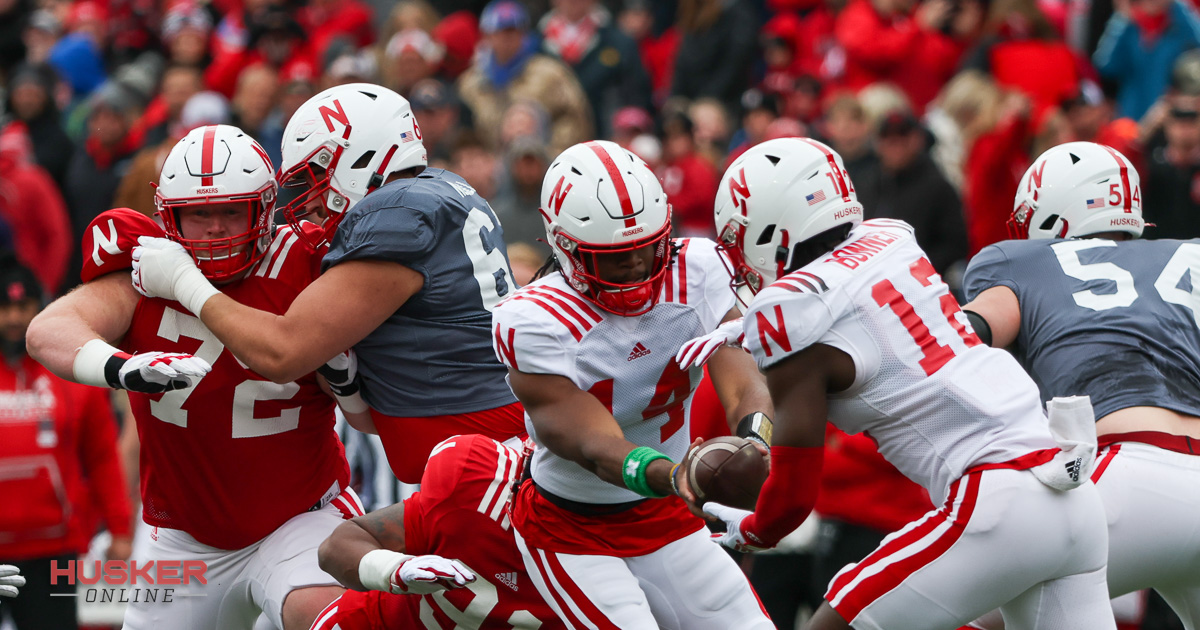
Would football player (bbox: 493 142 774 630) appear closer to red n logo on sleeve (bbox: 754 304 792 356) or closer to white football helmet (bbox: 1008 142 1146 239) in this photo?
red n logo on sleeve (bbox: 754 304 792 356)

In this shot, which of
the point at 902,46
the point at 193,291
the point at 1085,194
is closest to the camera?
the point at 193,291

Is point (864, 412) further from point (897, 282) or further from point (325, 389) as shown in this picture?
point (325, 389)

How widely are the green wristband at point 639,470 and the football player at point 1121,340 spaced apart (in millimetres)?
1428

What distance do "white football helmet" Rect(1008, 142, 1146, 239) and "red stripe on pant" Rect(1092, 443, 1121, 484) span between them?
0.83 m

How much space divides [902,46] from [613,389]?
22.9 feet

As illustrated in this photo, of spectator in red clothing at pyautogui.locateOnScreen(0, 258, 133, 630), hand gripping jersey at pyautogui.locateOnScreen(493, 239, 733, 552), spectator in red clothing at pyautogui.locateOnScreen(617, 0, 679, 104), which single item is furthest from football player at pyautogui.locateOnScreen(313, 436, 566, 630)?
spectator in red clothing at pyautogui.locateOnScreen(617, 0, 679, 104)

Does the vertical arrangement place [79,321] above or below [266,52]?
above

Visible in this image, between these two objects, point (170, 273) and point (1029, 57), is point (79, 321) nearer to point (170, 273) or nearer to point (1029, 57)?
point (170, 273)

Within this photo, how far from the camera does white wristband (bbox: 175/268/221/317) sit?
4359 mm

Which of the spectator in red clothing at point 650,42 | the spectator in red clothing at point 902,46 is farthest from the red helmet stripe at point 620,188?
the spectator in red clothing at point 650,42

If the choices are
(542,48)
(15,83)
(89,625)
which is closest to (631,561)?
(89,625)

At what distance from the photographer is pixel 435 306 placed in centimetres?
455

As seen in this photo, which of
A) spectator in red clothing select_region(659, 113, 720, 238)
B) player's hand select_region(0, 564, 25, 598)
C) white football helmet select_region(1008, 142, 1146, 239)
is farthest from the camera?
spectator in red clothing select_region(659, 113, 720, 238)

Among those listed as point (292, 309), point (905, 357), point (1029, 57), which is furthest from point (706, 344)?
point (1029, 57)
